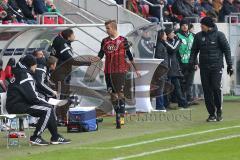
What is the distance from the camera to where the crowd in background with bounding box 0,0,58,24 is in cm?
2369

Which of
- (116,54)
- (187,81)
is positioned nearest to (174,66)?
(187,81)

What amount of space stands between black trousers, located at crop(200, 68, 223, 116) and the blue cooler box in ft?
8.73

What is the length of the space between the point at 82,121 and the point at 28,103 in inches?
107

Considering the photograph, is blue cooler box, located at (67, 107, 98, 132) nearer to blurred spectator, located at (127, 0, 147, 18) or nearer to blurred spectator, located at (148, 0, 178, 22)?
blurred spectator, located at (148, 0, 178, 22)

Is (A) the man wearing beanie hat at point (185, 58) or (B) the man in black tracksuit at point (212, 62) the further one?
(A) the man wearing beanie hat at point (185, 58)

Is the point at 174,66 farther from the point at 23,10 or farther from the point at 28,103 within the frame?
the point at 28,103

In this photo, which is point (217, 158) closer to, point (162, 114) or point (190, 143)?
point (190, 143)

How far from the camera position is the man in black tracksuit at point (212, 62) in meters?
21.1

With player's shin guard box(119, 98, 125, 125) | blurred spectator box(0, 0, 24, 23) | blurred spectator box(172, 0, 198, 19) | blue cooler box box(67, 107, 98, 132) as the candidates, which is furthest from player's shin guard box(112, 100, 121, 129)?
blurred spectator box(172, 0, 198, 19)

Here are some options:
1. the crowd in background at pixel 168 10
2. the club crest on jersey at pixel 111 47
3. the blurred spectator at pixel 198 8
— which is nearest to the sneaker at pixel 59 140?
the club crest on jersey at pixel 111 47

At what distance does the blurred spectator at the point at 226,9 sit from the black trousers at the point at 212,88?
41.3 feet

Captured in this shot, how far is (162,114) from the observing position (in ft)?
76.2

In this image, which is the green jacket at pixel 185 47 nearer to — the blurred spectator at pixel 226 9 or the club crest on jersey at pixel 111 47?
the club crest on jersey at pixel 111 47

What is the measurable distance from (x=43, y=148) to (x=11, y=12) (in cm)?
793
